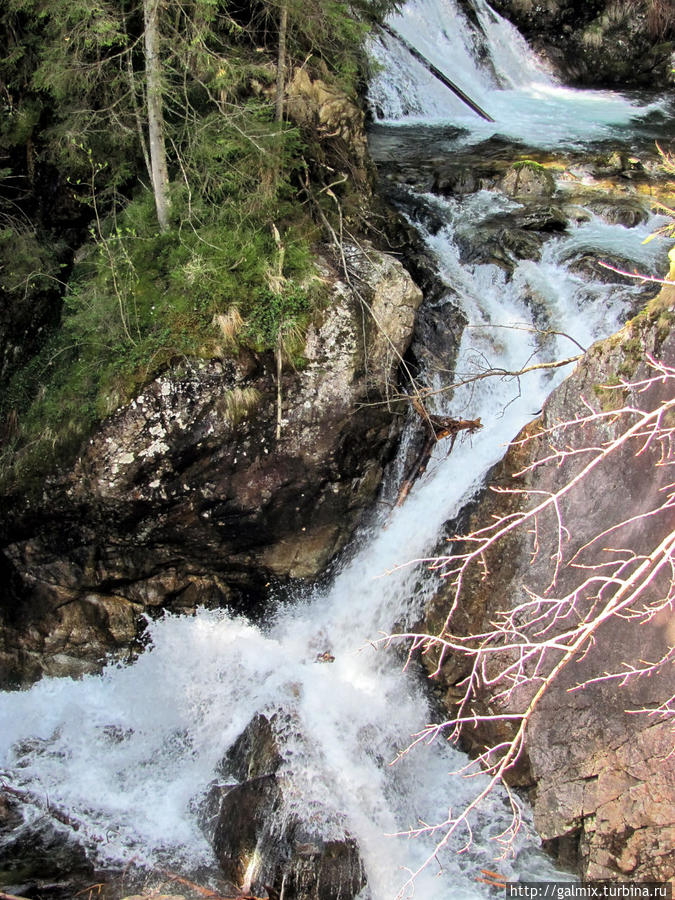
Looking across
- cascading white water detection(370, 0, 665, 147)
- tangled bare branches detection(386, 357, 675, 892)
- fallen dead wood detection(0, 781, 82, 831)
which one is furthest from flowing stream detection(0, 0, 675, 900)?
cascading white water detection(370, 0, 665, 147)

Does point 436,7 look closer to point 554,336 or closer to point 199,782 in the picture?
point 554,336

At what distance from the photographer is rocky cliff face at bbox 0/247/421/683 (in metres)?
6.73

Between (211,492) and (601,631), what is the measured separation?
13.5ft

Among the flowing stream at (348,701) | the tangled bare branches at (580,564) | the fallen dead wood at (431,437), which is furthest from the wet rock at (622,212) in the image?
the tangled bare branches at (580,564)

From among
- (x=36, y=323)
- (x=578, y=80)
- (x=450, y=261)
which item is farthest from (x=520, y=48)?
(x=36, y=323)

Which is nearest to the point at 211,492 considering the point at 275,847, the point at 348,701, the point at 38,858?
the point at 348,701

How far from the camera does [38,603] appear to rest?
23.5 feet

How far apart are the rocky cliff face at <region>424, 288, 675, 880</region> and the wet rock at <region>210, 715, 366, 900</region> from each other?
172 centimetres

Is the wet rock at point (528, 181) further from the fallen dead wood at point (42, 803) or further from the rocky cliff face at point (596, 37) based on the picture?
the fallen dead wood at point (42, 803)

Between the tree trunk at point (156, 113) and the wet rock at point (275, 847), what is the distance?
240 inches

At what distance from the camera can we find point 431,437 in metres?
7.76

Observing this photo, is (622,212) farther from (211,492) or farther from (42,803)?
(42,803)

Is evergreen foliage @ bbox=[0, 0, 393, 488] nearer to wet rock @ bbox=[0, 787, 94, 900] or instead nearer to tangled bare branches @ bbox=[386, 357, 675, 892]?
tangled bare branches @ bbox=[386, 357, 675, 892]

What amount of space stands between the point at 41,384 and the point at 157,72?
364 centimetres
